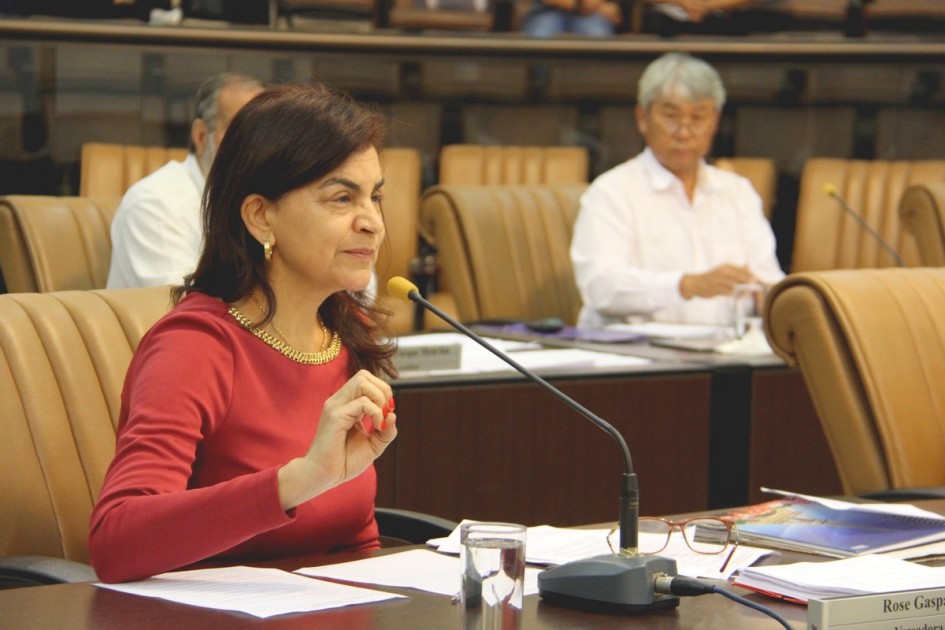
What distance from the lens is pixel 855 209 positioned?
5281mm

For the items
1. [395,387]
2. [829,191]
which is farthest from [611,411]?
[829,191]

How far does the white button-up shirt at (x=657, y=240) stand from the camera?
408 cm

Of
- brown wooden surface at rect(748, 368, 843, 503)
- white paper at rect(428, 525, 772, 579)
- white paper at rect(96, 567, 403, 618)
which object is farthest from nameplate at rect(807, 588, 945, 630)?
brown wooden surface at rect(748, 368, 843, 503)

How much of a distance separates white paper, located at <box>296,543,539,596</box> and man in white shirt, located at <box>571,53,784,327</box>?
2.44 metres

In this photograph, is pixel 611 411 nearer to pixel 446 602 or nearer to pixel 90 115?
pixel 446 602

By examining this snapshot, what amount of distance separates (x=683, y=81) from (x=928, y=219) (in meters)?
0.82

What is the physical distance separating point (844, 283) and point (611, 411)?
0.71 metres

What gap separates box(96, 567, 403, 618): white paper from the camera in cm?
143

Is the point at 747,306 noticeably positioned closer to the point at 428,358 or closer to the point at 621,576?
the point at 428,358

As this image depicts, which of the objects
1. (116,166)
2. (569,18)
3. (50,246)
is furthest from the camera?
(569,18)

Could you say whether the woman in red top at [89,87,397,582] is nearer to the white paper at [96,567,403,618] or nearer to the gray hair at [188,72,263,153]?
the white paper at [96,567,403,618]

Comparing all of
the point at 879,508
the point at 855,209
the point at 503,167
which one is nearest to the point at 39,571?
the point at 879,508

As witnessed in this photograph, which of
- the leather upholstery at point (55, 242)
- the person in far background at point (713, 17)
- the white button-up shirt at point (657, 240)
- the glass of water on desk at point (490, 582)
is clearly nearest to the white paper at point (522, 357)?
Answer: the leather upholstery at point (55, 242)

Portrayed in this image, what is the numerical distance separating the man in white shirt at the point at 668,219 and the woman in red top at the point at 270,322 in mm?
2222
